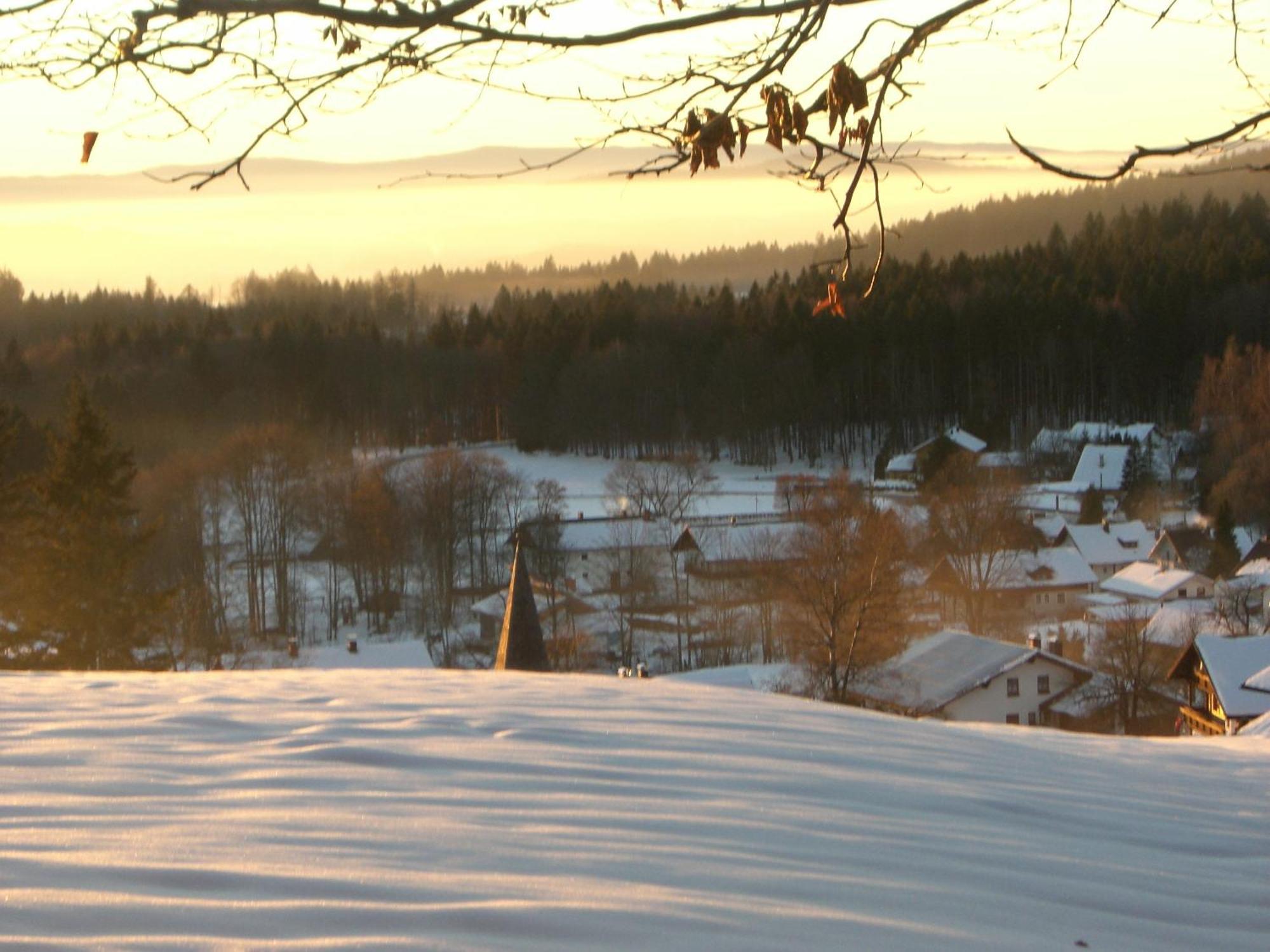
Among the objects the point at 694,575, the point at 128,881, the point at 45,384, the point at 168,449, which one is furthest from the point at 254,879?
the point at 45,384

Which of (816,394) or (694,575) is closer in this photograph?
→ (694,575)

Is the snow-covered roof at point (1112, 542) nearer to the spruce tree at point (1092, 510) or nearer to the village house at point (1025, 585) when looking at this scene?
the spruce tree at point (1092, 510)

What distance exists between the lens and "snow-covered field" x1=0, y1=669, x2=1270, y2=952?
241 cm

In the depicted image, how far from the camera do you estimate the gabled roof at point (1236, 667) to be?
66.4ft

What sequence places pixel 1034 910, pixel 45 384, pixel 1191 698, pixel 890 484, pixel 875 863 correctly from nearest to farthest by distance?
pixel 1034 910, pixel 875 863, pixel 1191 698, pixel 890 484, pixel 45 384

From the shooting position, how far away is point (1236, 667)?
70.8 feet

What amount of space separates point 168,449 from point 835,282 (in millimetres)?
61792

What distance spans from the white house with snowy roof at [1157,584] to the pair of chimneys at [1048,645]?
16.2 feet

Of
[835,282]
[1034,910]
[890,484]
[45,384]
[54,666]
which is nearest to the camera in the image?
[1034,910]

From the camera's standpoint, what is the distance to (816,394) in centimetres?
6750

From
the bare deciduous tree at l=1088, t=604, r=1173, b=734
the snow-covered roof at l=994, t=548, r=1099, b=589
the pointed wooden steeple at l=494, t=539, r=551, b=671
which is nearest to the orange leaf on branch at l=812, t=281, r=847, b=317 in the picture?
the pointed wooden steeple at l=494, t=539, r=551, b=671

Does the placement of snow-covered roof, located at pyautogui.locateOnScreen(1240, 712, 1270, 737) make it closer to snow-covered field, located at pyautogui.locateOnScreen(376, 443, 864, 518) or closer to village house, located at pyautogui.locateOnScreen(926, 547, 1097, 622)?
village house, located at pyautogui.locateOnScreen(926, 547, 1097, 622)

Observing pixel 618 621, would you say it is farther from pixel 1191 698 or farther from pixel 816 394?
pixel 816 394

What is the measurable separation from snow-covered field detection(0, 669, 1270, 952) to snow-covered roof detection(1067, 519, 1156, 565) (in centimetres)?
4046
